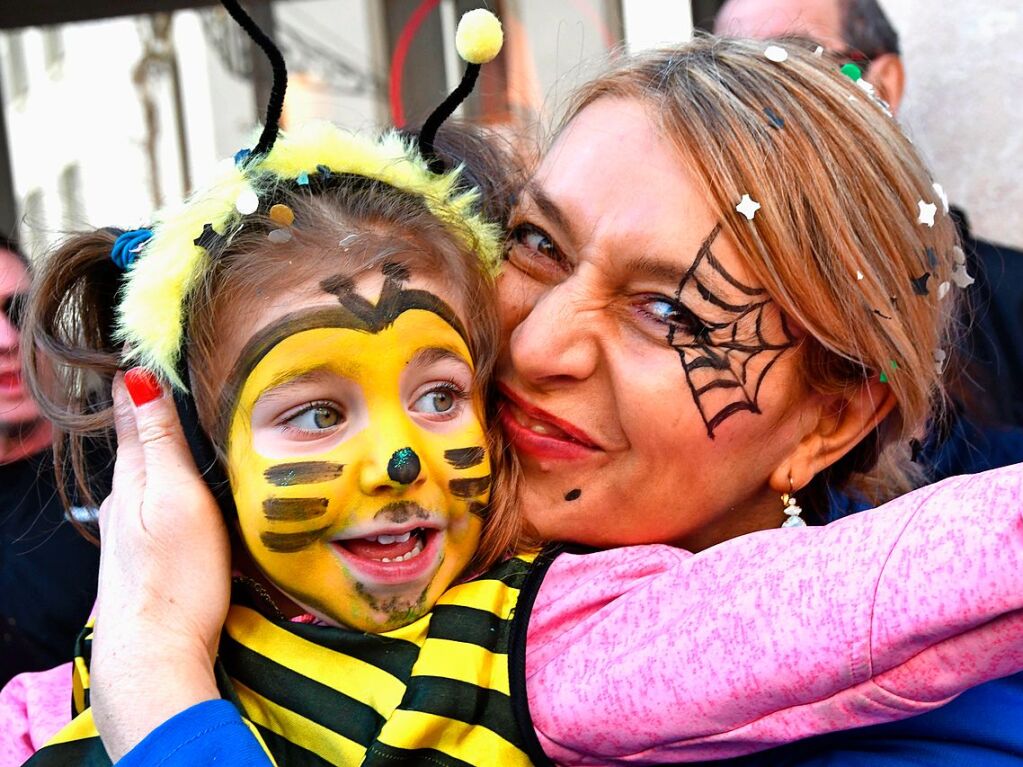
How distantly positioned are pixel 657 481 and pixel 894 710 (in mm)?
549

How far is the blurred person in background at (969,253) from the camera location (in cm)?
320

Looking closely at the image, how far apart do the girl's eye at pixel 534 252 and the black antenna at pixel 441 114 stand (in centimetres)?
17

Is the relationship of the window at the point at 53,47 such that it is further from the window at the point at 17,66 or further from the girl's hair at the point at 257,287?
the girl's hair at the point at 257,287

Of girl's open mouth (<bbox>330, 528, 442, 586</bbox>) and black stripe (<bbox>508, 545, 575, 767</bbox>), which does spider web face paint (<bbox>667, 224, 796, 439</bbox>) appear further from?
girl's open mouth (<bbox>330, 528, 442, 586</bbox>)

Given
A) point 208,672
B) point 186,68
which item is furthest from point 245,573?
point 186,68

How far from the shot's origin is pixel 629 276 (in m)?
1.83

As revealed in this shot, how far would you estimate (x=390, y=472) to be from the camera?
5.18 ft

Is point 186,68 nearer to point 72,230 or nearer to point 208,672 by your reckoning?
point 72,230

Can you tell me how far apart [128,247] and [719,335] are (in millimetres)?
911

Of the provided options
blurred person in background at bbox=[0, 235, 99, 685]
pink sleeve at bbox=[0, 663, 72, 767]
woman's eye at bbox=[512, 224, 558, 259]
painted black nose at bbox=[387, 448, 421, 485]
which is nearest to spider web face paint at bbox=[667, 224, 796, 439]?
woman's eye at bbox=[512, 224, 558, 259]

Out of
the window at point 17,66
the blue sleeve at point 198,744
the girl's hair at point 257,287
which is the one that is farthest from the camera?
the window at point 17,66

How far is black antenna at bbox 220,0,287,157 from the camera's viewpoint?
162cm

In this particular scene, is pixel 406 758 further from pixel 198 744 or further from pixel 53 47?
pixel 53 47

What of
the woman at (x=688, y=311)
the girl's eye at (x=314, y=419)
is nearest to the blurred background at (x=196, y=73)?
the woman at (x=688, y=311)
